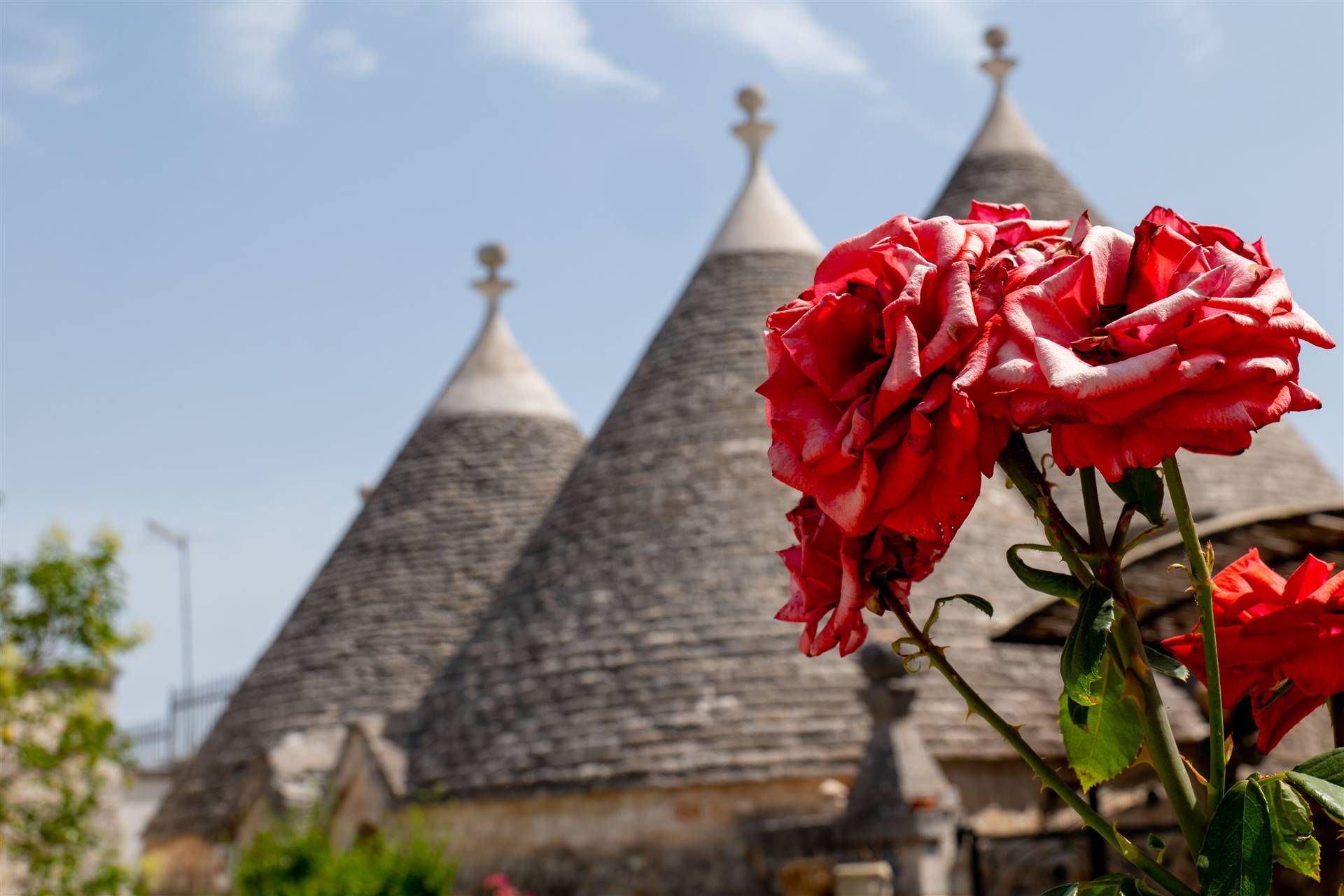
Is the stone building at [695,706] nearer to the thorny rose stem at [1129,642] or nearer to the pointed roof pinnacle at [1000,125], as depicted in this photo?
the pointed roof pinnacle at [1000,125]

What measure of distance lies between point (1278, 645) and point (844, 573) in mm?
568

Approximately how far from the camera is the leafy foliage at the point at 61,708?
1168 cm

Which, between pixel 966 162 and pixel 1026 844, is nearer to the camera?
pixel 1026 844

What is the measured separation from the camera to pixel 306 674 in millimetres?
17000

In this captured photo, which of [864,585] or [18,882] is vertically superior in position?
[18,882]

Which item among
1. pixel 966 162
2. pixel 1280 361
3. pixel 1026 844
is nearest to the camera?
pixel 1280 361

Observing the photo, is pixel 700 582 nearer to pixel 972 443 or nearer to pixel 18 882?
pixel 18 882

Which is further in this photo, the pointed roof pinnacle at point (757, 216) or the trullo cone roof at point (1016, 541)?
the pointed roof pinnacle at point (757, 216)

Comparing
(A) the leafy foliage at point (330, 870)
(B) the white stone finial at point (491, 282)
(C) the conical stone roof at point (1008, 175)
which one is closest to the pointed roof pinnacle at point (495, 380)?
(B) the white stone finial at point (491, 282)

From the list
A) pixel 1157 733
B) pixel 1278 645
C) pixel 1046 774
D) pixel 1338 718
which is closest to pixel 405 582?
pixel 1338 718

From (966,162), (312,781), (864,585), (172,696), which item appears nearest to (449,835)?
(312,781)

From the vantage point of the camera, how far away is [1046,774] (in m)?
1.64

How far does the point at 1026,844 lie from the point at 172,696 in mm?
21064

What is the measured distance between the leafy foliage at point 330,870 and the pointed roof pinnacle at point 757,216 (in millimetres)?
8536
